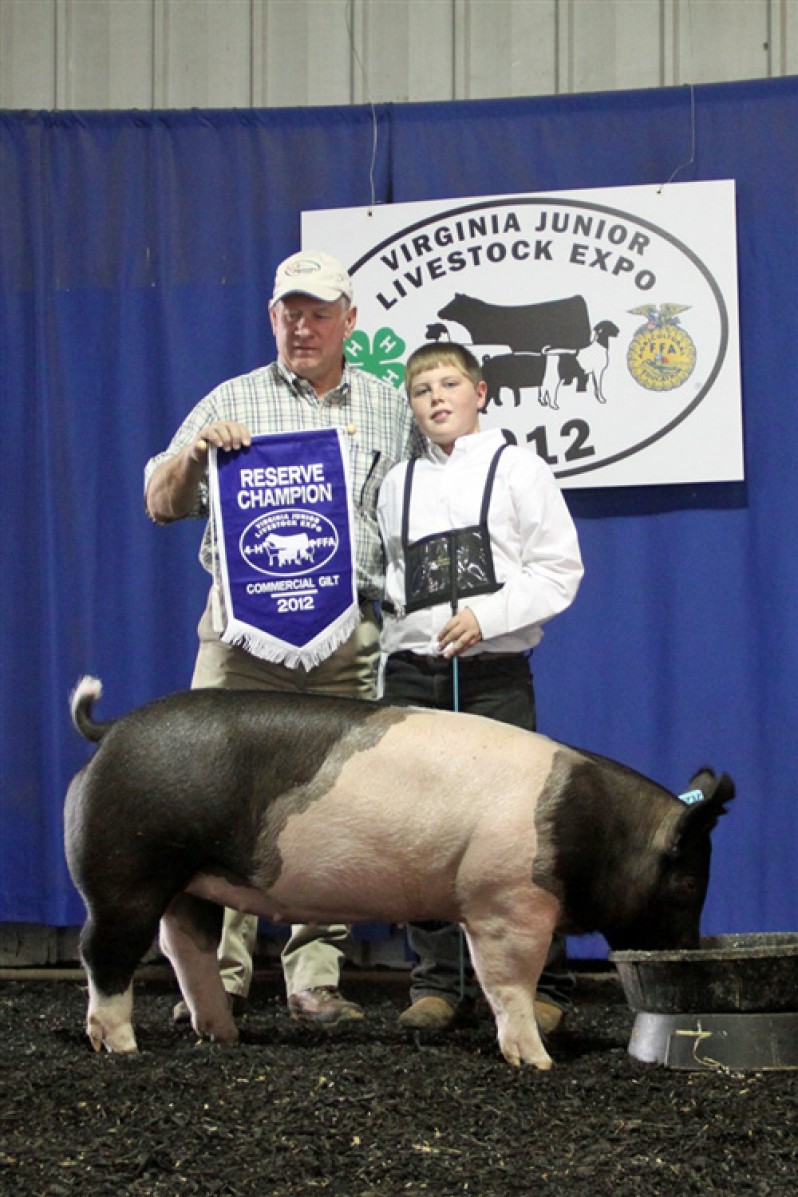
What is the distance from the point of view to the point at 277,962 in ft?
17.1

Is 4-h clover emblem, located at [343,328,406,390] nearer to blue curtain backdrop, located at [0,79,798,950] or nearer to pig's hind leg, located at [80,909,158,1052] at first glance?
blue curtain backdrop, located at [0,79,798,950]

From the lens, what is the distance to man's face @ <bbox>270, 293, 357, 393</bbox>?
13.4ft

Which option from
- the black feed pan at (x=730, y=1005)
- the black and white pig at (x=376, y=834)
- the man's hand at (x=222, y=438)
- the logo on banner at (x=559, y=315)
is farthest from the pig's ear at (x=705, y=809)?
the logo on banner at (x=559, y=315)

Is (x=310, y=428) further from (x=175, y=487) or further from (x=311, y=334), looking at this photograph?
(x=175, y=487)

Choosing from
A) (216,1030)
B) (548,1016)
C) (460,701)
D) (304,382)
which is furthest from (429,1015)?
(304,382)

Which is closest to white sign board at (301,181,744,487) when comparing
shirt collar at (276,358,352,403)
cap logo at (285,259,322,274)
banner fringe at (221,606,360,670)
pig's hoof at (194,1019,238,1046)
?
shirt collar at (276,358,352,403)

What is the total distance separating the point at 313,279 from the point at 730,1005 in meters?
2.11

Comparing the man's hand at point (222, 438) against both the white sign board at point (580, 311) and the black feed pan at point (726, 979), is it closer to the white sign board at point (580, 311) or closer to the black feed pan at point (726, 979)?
the white sign board at point (580, 311)

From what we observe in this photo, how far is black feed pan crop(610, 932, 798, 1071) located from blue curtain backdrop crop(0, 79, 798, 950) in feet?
5.41

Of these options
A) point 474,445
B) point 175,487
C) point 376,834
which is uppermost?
point 474,445

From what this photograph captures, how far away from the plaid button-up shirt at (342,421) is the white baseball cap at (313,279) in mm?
230

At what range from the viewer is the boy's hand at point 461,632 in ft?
11.9

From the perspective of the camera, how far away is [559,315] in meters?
5.01

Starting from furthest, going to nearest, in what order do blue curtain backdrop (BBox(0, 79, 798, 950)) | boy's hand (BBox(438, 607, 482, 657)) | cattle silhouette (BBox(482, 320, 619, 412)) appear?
cattle silhouette (BBox(482, 320, 619, 412)) → blue curtain backdrop (BBox(0, 79, 798, 950)) → boy's hand (BBox(438, 607, 482, 657))
